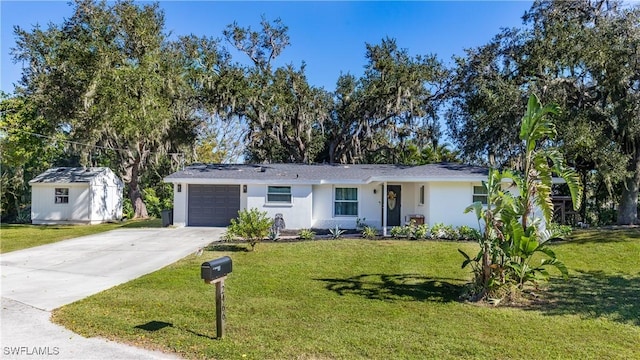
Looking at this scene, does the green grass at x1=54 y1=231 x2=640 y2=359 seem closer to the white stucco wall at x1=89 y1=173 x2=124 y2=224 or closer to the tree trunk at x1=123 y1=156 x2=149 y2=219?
the white stucco wall at x1=89 y1=173 x2=124 y2=224

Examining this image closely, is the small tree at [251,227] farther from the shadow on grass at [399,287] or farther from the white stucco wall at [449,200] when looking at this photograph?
the white stucco wall at [449,200]

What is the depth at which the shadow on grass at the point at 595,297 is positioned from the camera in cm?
653

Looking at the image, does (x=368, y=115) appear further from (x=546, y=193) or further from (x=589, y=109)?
(x=546, y=193)

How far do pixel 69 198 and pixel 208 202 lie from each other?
10133mm

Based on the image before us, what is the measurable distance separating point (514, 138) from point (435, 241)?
735cm

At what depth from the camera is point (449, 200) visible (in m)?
15.1

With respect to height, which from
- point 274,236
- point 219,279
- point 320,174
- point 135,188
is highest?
point 320,174

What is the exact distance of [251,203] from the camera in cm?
1716

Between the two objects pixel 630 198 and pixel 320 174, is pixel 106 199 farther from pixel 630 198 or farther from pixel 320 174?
pixel 630 198

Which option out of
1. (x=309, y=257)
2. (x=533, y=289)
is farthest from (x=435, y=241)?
(x=533, y=289)

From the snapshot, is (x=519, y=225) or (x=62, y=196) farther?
(x=62, y=196)

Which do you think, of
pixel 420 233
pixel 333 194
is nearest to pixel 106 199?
pixel 333 194

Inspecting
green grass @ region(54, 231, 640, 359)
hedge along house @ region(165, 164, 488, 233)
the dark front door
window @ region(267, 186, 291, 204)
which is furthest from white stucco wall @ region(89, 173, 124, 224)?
the dark front door

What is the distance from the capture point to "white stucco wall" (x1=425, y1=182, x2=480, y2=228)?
594 inches
